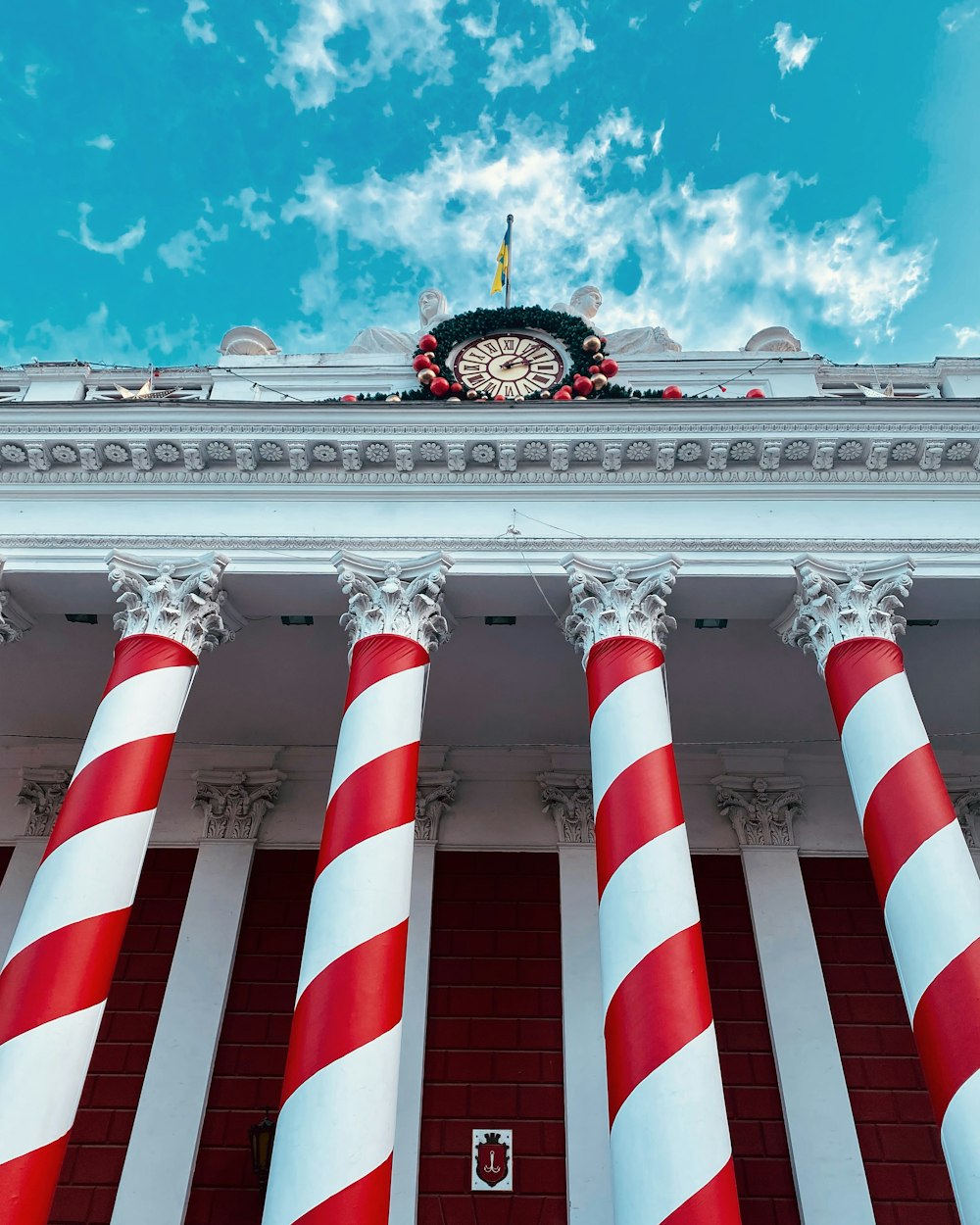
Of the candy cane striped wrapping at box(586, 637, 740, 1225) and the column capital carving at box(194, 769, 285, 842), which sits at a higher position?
the column capital carving at box(194, 769, 285, 842)

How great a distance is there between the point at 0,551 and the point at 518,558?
5.67 meters

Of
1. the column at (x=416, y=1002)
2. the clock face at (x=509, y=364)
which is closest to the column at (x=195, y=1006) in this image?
the column at (x=416, y=1002)

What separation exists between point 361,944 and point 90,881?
7.67ft

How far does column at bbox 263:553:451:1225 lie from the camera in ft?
19.4

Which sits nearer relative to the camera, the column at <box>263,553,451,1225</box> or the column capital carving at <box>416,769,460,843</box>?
the column at <box>263,553,451,1225</box>

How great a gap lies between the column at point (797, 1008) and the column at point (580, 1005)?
81.2 inches

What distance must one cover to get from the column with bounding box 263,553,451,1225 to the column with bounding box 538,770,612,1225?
151 inches

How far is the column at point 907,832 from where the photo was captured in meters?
6.30

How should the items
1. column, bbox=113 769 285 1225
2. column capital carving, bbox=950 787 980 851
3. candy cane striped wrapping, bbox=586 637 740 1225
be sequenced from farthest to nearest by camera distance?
column capital carving, bbox=950 787 980 851 < column, bbox=113 769 285 1225 < candy cane striped wrapping, bbox=586 637 740 1225

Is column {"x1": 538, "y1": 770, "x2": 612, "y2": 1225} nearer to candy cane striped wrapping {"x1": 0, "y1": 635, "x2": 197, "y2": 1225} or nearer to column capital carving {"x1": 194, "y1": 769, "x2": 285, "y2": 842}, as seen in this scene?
column capital carving {"x1": 194, "y1": 769, "x2": 285, "y2": 842}

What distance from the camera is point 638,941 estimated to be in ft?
A: 22.5

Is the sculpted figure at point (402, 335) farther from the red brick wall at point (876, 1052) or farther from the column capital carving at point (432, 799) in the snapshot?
the red brick wall at point (876, 1052)

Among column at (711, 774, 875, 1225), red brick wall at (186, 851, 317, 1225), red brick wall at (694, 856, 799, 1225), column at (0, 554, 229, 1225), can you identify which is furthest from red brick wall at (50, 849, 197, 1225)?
column at (711, 774, 875, 1225)

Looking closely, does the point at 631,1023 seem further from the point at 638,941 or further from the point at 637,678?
the point at 637,678
